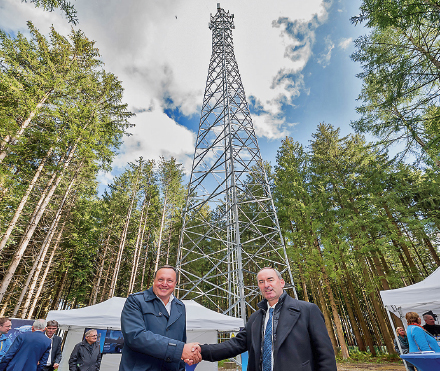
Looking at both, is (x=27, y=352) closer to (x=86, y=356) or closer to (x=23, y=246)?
(x=86, y=356)

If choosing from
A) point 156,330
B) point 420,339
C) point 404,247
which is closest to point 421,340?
point 420,339

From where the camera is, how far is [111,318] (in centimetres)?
512

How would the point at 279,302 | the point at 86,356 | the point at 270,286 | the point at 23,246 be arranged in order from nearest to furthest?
the point at 279,302
the point at 270,286
the point at 86,356
the point at 23,246

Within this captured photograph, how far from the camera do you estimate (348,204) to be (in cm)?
1340

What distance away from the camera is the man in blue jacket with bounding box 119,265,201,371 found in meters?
1.46

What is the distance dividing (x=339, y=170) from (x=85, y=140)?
A: 14669 mm

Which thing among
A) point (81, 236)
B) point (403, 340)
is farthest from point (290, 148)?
point (81, 236)

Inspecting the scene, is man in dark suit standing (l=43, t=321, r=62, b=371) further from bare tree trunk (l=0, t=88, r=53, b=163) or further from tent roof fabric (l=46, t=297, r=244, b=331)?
bare tree trunk (l=0, t=88, r=53, b=163)

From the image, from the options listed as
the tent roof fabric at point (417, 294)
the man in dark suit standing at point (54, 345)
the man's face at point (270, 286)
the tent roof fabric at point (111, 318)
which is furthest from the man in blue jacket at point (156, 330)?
the tent roof fabric at point (417, 294)

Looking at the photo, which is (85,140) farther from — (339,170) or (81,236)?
(339,170)

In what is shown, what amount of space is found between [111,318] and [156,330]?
4463 mm

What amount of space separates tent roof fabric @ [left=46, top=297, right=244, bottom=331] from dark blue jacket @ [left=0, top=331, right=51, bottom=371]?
1496mm

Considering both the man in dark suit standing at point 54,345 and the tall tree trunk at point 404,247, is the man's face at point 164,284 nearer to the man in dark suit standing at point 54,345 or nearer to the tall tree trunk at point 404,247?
the man in dark suit standing at point 54,345

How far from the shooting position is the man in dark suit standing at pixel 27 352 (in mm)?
3312
